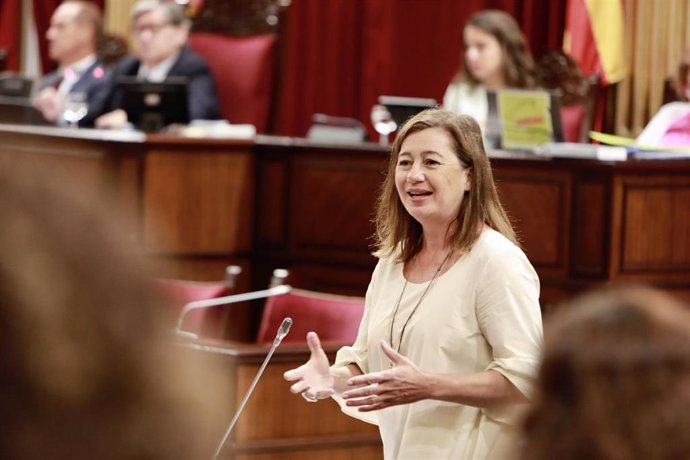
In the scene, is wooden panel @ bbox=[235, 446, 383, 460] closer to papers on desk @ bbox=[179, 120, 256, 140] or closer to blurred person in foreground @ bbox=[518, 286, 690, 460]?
papers on desk @ bbox=[179, 120, 256, 140]

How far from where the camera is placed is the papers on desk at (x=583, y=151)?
5492 millimetres

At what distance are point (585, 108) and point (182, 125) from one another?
2.08 metres

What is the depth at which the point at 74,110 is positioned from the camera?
7207mm

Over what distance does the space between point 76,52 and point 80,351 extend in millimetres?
8164

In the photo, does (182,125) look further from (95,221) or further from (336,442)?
(95,221)

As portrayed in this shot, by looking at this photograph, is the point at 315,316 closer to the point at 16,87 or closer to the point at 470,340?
the point at 470,340

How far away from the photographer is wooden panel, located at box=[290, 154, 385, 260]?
20.7 feet

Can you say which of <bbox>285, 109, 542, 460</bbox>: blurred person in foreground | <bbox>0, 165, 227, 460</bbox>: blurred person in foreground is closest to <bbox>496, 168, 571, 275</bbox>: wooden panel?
<bbox>285, 109, 542, 460</bbox>: blurred person in foreground

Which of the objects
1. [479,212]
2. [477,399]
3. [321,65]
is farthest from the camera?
[321,65]

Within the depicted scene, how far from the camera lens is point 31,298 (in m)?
0.60

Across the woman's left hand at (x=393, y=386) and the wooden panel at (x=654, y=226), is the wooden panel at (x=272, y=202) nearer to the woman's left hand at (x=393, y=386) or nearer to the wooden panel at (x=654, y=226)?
the wooden panel at (x=654, y=226)

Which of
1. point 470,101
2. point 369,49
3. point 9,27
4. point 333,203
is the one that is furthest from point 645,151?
point 9,27

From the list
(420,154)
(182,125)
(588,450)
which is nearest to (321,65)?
(182,125)

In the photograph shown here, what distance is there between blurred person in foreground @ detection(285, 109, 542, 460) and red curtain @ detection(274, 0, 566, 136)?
5.44 m
